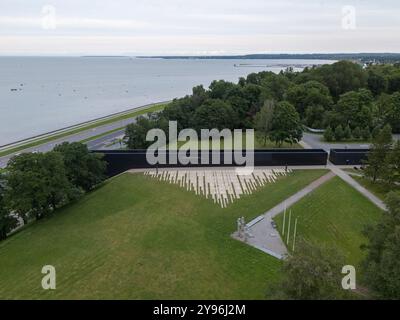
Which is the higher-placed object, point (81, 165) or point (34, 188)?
point (81, 165)

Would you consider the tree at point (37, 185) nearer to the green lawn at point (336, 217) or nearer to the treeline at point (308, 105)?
the green lawn at point (336, 217)

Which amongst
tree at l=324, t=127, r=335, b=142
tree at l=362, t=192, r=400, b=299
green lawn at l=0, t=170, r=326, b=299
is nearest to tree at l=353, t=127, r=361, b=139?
tree at l=324, t=127, r=335, b=142

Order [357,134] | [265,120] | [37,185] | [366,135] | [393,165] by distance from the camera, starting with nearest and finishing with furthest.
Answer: [37,185], [393,165], [265,120], [366,135], [357,134]

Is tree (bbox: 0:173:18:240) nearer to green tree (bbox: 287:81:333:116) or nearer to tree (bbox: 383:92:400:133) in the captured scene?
green tree (bbox: 287:81:333:116)

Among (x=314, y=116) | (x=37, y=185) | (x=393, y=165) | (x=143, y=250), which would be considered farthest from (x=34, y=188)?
(x=314, y=116)

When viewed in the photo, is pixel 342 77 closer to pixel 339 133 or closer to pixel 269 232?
pixel 339 133
